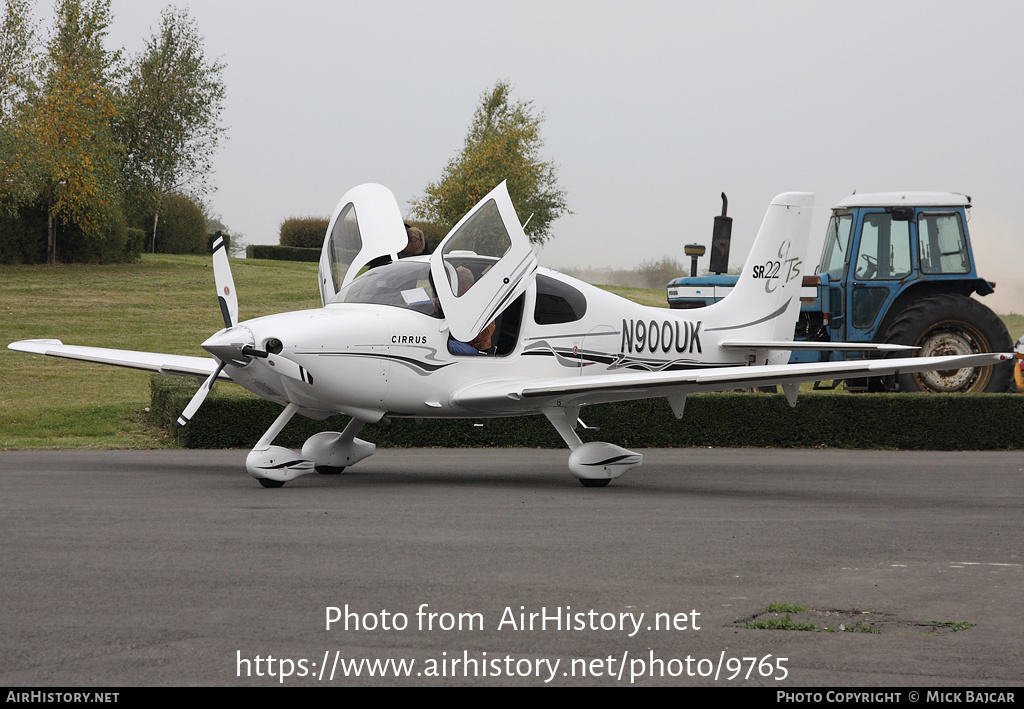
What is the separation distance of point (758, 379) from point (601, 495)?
180 cm

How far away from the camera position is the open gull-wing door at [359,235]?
1113cm

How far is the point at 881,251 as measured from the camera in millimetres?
15789

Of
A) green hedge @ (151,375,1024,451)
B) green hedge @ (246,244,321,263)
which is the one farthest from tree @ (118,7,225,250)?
green hedge @ (151,375,1024,451)

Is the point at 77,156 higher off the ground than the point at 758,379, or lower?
higher

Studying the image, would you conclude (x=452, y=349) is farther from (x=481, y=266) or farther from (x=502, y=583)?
(x=502, y=583)

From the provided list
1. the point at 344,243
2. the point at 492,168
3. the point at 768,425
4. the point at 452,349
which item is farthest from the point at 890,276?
the point at 492,168

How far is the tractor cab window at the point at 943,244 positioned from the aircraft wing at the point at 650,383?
20.2ft

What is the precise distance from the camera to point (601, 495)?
9.44 m

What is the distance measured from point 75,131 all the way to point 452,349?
37.7 metres

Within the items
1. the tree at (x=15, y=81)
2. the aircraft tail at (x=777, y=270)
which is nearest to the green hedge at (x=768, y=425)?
the aircraft tail at (x=777, y=270)

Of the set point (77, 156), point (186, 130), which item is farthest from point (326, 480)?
point (186, 130)

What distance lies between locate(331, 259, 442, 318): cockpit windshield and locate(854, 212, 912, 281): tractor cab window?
8.22 meters

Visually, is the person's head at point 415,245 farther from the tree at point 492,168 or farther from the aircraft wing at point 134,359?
the tree at point 492,168
